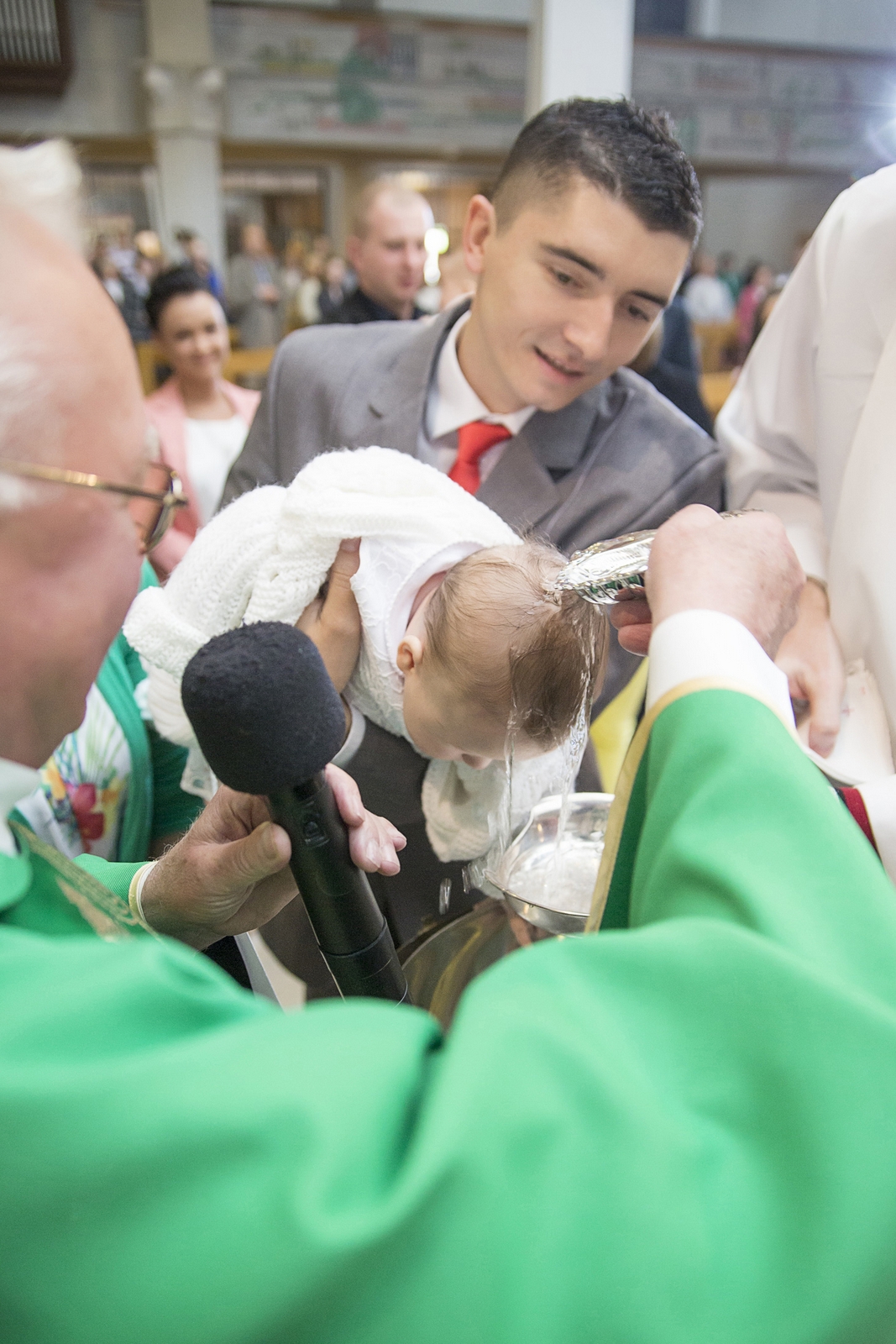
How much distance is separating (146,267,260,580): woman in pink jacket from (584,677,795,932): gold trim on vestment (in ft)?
7.35

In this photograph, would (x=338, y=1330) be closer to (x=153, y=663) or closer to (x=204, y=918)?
(x=204, y=918)

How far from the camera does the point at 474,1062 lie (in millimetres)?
503

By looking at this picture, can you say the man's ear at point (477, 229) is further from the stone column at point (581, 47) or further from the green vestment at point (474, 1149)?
the stone column at point (581, 47)

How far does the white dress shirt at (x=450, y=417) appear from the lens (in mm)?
1556

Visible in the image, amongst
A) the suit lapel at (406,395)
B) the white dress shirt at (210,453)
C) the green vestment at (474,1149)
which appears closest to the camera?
the green vestment at (474,1149)

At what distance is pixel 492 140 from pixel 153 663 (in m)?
12.2

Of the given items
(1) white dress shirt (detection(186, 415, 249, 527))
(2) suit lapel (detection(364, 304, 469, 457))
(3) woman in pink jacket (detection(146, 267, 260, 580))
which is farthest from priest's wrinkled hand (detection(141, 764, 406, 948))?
(3) woman in pink jacket (detection(146, 267, 260, 580))

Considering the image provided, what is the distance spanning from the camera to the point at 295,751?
2.26 ft

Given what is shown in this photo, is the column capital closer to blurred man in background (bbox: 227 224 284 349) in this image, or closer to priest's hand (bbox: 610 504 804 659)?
blurred man in background (bbox: 227 224 284 349)

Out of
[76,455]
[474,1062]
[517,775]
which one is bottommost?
[517,775]

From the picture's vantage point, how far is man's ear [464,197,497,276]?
170 centimetres

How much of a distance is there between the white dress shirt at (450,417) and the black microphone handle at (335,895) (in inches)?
34.9

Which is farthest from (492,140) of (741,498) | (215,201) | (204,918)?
(204,918)

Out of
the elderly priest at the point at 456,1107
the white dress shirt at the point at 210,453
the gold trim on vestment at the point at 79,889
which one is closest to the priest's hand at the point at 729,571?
the elderly priest at the point at 456,1107
